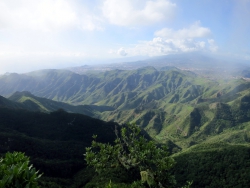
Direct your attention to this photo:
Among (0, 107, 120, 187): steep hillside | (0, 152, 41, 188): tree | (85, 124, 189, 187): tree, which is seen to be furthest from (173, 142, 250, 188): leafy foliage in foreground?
(0, 152, 41, 188): tree

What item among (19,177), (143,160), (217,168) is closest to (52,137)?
(217,168)

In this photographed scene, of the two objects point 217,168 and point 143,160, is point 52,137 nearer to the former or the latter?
point 217,168

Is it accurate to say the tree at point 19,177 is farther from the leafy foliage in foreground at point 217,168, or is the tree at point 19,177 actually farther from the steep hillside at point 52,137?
the leafy foliage in foreground at point 217,168

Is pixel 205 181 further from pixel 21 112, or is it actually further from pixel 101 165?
pixel 21 112

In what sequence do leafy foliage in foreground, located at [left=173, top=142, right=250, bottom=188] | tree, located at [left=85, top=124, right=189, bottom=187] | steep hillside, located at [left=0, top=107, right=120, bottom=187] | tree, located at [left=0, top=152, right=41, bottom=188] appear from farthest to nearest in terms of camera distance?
steep hillside, located at [left=0, top=107, right=120, bottom=187] < leafy foliage in foreground, located at [left=173, top=142, right=250, bottom=188] < tree, located at [left=85, top=124, right=189, bottom=187] < tree, located at [left=0, top=152, right=41, bottom=188]

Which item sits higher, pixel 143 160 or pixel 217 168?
pixel 143 160

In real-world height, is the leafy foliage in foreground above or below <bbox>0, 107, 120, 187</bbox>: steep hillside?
below

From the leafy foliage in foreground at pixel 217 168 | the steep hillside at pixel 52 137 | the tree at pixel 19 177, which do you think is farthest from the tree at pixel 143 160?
the leafy foliage in foreground at pixel 217 168

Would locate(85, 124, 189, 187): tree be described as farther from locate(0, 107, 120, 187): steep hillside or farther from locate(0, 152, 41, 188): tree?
locate(0, 107, 120, 187): steep hillside

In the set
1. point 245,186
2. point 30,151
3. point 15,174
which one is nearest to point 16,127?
point 30,151

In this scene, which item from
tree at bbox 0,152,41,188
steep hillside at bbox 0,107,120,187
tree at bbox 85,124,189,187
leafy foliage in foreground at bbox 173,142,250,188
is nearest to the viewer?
tree at bbox 0,152,41,188

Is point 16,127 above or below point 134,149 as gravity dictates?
below
